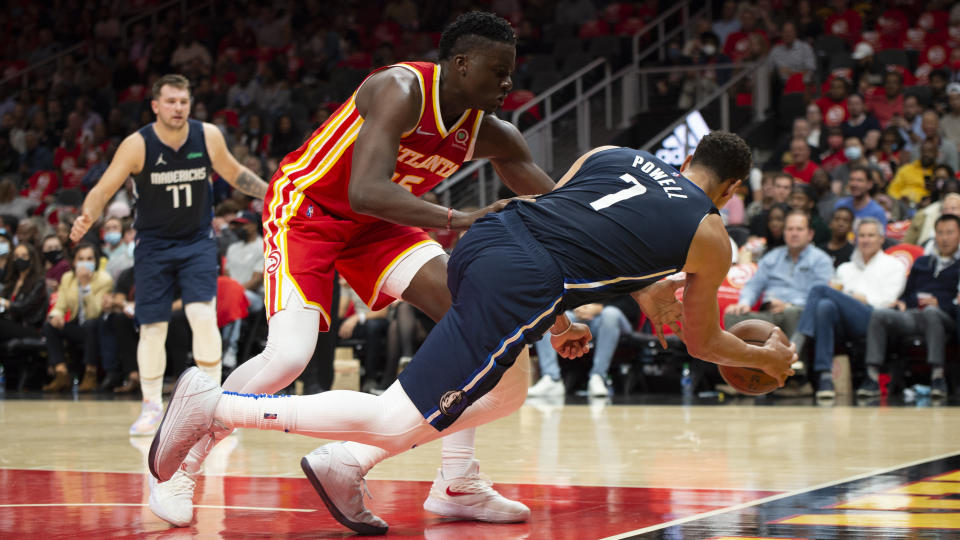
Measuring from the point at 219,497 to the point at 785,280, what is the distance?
19.4ft

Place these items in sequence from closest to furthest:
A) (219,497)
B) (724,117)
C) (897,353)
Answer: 1. (219,497)
2. (897,353)
3. (724,117)

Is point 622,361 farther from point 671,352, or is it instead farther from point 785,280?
point 785,280

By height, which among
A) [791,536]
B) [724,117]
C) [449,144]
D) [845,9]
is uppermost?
[845,9]

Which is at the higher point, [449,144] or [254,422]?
[449,144]

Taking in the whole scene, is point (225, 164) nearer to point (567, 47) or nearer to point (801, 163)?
point (801, 163)

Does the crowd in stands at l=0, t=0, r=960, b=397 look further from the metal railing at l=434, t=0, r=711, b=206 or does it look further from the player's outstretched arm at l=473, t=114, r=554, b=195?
the player's outstretched arm at l=473, t=114, r=554, b=195

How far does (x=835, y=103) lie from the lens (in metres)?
12.4

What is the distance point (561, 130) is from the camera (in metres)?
13.4

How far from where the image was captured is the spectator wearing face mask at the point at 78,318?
10930 mm

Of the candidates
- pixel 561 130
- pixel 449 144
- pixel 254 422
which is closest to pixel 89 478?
pixel 254 422

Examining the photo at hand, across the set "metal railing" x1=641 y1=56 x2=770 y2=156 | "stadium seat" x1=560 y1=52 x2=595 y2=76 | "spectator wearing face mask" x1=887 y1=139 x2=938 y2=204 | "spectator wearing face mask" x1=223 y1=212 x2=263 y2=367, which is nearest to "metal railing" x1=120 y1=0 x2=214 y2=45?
"stadium seat" x1=560 y1=52 x2=595 y2=76

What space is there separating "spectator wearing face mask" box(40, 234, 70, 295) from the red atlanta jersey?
859 centimetres

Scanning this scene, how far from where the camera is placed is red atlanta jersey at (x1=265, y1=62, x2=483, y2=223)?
385 centimetres

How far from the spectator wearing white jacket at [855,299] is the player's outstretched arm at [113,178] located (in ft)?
15.9
